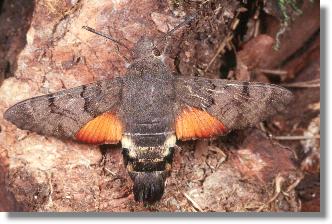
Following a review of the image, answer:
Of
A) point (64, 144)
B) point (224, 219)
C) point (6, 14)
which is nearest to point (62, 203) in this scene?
point (64, 144)

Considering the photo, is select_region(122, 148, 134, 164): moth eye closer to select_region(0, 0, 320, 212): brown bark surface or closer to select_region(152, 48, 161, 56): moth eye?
select_region(0, 0, 320, 212): brown bark surface

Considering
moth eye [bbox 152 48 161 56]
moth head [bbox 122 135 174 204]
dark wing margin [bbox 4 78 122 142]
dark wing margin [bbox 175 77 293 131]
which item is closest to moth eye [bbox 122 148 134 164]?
moth head [bbox 122 135 174 204]

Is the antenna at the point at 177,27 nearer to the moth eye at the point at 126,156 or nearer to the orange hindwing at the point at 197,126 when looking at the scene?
the orange hindwing at the point at 197,126

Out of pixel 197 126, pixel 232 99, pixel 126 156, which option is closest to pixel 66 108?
pixel 126 156

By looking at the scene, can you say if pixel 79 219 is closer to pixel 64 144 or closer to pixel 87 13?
pixel 64 144

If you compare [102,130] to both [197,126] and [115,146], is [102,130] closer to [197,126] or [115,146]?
[115,146]

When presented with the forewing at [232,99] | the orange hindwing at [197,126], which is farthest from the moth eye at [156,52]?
the orange hindwing at [197,126]
